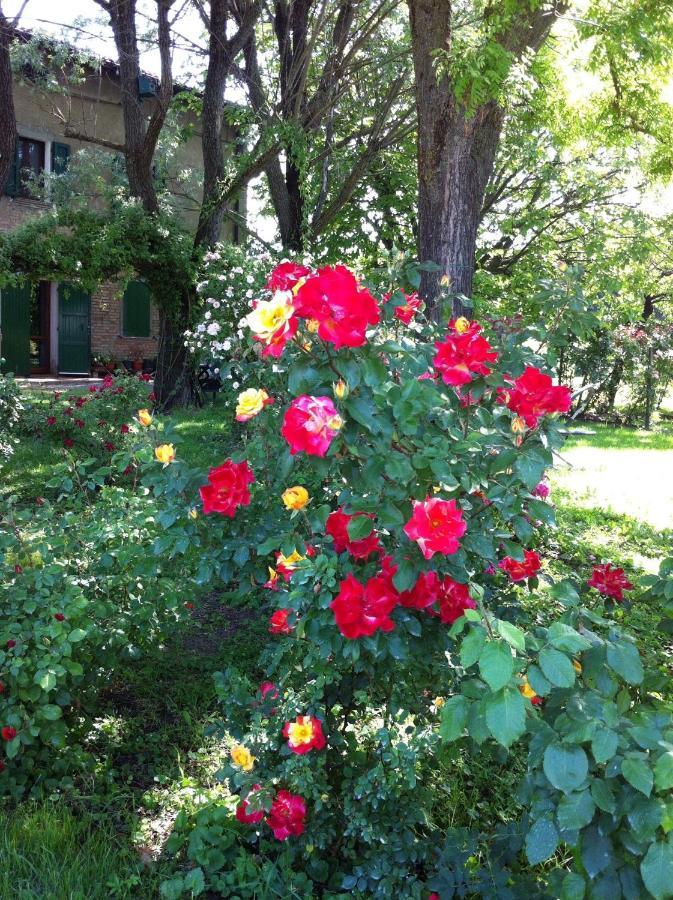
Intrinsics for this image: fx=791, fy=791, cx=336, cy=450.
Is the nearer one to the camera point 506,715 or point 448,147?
point 506,715

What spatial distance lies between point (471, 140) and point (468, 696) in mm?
4717

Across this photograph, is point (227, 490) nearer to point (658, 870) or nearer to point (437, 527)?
point (437, 527)

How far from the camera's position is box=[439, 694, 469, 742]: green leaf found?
133cm

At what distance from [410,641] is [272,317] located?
858 millimetres

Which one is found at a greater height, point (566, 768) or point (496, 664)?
point (496, 664)

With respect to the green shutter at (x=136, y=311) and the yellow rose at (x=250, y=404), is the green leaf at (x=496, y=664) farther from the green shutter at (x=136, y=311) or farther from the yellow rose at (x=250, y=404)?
the green shutter at (x=136, y=311)

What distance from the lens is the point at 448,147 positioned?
210 inches

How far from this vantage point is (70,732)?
2602 mm

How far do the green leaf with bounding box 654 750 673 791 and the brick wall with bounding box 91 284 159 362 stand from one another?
53.7 ft

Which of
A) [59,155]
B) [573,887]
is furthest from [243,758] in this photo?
[59,155]

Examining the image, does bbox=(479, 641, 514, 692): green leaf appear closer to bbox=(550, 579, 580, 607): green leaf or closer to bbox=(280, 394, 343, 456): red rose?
bbox=(550, 579, 580, 607): green leaf

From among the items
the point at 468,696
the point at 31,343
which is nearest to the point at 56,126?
the point at 31,343

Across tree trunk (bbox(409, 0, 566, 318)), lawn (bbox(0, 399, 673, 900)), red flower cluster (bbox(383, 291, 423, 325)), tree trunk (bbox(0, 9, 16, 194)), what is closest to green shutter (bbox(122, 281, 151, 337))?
tree trunk (bbox(0, 9, 16, 194))

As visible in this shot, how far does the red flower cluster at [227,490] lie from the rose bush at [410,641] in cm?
3
